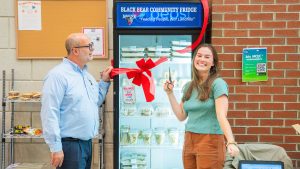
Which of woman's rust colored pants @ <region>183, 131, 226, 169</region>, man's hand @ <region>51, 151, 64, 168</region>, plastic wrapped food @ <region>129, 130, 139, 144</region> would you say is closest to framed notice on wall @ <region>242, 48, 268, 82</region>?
woman's rust colored pants @ <region>183, 131, 226, 169</region>

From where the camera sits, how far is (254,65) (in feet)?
13.0

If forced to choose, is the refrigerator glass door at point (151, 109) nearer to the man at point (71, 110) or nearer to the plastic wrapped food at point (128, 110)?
the plastic wrapped food at point (128, 110)

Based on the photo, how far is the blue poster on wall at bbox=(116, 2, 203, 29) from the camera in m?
3.89

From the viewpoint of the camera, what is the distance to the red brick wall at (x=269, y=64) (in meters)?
3.96

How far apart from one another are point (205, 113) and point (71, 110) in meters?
1.06

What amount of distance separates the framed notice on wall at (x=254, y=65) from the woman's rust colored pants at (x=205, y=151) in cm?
119

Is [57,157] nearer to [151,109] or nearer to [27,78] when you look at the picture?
[151,109]

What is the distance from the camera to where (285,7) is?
3947 mm

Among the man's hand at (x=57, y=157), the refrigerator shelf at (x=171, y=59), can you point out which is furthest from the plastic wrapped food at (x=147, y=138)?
the man's hand at (x=57, y=157)

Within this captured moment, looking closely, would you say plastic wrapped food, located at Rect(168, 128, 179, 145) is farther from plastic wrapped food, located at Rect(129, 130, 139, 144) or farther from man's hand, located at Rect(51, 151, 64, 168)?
man's hand, located at Rect(51, 151, 64, 168)

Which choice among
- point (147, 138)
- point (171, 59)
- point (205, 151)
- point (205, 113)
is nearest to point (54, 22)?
point (171, 59)

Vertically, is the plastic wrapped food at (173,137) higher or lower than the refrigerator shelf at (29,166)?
higher

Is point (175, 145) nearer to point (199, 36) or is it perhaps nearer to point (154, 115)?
point (154, 115)

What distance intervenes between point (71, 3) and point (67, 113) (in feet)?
5.96
